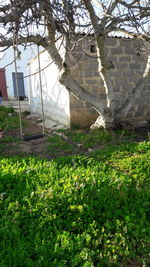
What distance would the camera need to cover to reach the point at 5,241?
69.3 inches

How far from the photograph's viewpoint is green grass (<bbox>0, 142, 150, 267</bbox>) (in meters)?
1.69

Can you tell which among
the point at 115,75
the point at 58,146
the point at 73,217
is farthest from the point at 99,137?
the point at 73,217

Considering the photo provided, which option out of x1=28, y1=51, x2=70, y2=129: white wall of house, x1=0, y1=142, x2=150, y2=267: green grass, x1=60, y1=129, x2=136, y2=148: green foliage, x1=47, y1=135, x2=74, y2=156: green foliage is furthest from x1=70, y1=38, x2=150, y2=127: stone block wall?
x1=0, y1=142, x2=150, y2=267: green grass

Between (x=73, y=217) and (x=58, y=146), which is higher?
(x=58, y=146)

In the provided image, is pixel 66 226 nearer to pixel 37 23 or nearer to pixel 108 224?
pixel 108 224

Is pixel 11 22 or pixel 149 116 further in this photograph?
pixel 149 116

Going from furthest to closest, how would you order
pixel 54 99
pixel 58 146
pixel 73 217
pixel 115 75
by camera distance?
pixel 54 99 → pixel 115 75 → pixel 58 146 → pixel 73 217

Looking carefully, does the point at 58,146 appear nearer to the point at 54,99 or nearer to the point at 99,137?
the point at 99,137

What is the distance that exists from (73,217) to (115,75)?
4.77 metres

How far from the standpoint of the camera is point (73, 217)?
6.76ft

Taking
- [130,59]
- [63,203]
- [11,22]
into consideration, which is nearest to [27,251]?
[63,203]

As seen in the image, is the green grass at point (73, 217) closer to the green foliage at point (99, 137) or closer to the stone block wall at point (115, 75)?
the green foliage at point (99, 137)

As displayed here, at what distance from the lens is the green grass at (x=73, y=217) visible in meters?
1.69

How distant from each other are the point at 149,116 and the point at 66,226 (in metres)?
5.54
